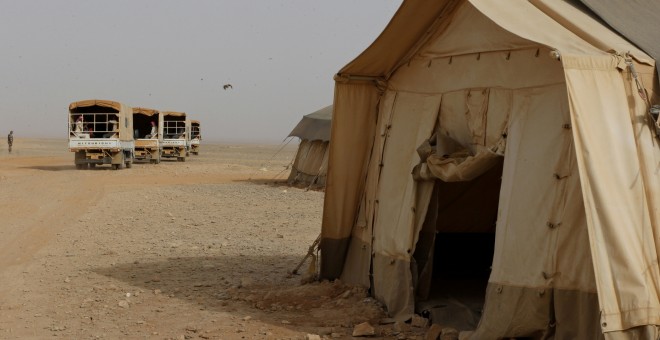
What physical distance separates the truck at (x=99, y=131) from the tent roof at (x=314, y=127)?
28.7ft

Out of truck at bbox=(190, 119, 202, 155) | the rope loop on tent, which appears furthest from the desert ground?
truck at bbox=(190, 119, 202, 155)

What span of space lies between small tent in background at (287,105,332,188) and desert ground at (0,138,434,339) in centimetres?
425

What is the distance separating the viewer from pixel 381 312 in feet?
26.4

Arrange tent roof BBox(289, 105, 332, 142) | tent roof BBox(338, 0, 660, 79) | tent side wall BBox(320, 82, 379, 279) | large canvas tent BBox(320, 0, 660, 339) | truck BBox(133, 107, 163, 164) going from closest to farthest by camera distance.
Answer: large canvas tent BBox(320, 0, 660, 339) < tent roof BBox(338, 0, 660, 79) < tent side wall BBox(320, 82, 379, 279) < tent roof BBox(289, 105, 332, 142) < truck BBox(133, 107, 163, 164)

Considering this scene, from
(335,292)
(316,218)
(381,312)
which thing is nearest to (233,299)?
(335,292)

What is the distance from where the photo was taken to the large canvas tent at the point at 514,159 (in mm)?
5723

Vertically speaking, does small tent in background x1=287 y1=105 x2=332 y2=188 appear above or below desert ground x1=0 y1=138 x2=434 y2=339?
above

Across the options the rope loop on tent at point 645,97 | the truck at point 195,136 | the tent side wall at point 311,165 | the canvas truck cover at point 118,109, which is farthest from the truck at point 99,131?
the rope loop on tent at point 645,97

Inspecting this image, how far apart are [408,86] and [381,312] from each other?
2.43 m

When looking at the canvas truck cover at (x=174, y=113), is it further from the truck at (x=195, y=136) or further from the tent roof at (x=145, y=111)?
the truck at (x=195, y=136)

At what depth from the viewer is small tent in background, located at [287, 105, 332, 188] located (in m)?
25.7

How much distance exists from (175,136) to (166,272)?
34117mm

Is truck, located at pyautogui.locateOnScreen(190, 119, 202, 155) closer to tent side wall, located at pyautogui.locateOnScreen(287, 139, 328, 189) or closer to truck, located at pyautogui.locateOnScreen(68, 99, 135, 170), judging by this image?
truck, located at pyautogui.locateOnScreen(68, 99, 135, 170)

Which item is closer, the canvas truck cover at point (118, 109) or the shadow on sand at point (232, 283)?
the shadow on sand at point (232, 283)
